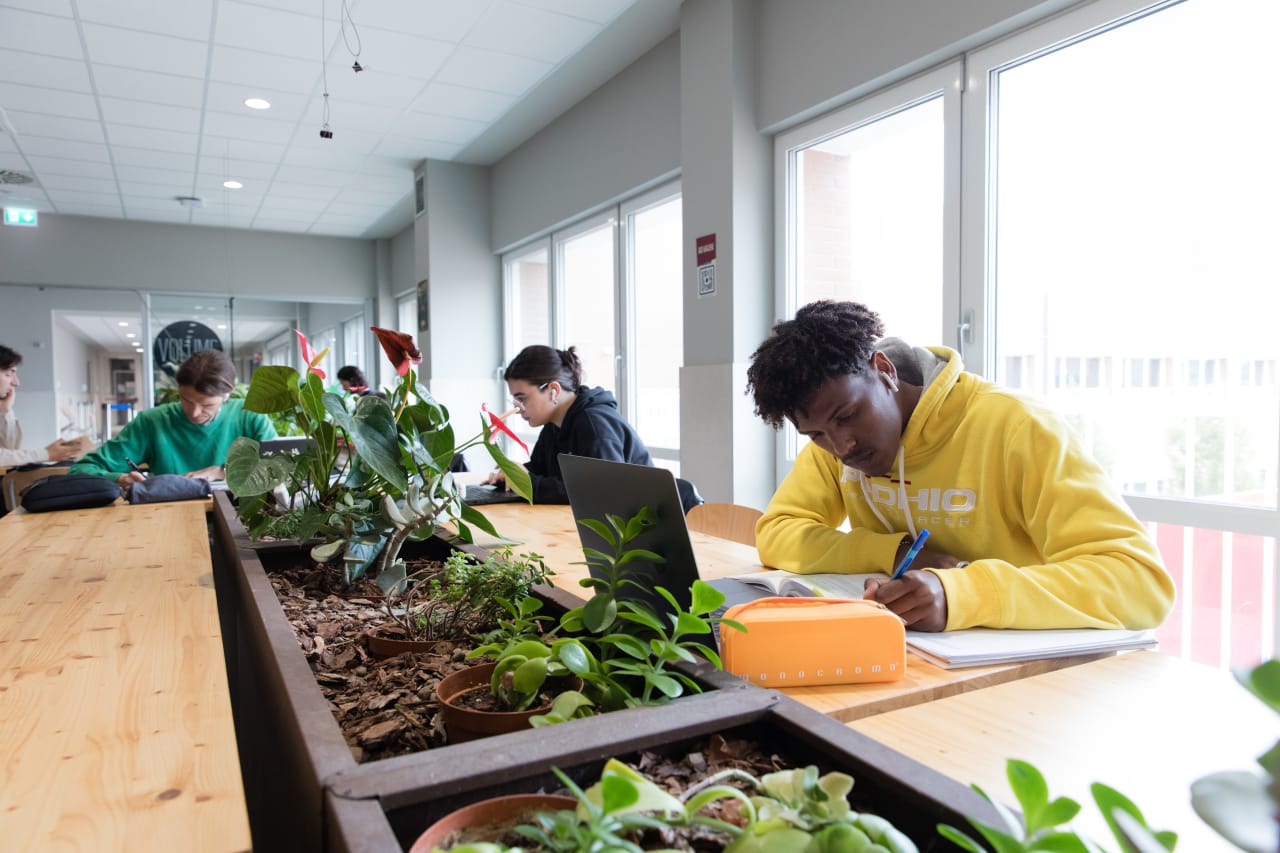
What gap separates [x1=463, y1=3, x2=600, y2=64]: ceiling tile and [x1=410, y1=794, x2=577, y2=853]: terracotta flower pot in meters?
3.88

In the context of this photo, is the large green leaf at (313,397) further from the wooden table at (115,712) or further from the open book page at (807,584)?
the open book page at (807,584)

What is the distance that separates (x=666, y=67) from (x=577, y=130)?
3.53ft

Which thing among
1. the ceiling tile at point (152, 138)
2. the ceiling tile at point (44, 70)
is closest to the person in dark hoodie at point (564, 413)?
the ceiling tile at point (44, 70)

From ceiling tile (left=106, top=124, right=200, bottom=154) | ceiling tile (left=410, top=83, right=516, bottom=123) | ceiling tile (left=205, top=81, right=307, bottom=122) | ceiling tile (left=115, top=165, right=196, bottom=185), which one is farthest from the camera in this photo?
ceiling tile (left=115, top=165, right=196, bottom=185)

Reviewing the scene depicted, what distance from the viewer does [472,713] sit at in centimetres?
80

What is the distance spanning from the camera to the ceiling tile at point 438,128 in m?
5.24

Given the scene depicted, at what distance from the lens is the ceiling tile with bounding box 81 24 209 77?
3918 millimetres

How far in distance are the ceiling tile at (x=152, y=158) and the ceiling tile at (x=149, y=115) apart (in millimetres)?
522

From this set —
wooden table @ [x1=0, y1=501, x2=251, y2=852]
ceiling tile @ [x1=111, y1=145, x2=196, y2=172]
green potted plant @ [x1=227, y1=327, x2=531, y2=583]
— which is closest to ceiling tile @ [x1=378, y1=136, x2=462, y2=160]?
ceiling tile @ [x1=111, y1=145, x2=196, y2=172]

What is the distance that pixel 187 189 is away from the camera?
21.3 feet

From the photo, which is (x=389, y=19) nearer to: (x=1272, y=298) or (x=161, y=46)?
(x=161, y=46)

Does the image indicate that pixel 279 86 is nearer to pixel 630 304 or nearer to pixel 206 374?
pixel 206 374

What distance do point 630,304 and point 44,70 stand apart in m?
3.31

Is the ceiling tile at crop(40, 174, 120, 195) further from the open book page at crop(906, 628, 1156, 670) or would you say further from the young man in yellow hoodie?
the open book page at crop(906, 628, 1156, 670)
